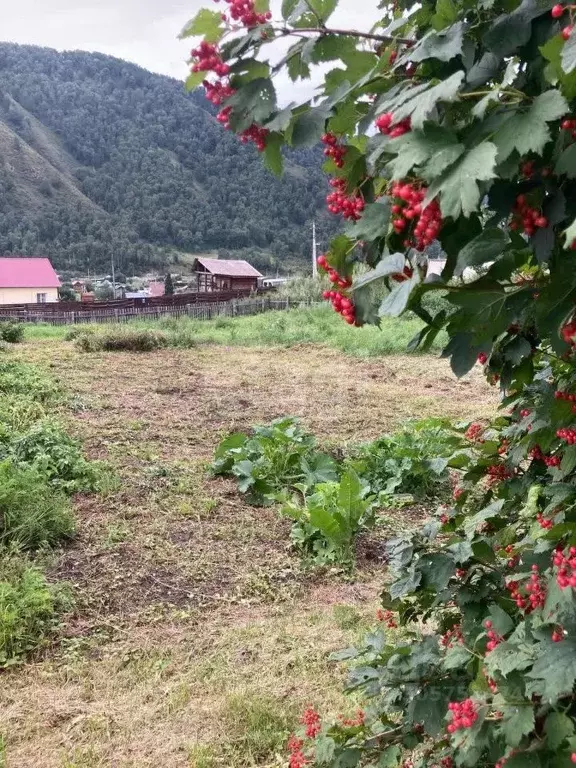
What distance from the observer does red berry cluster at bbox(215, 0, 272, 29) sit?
103 centimetres

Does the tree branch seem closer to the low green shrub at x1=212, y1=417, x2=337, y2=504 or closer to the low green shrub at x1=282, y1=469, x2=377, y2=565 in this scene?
the low green shrub at x1=282, y1=469, x2=377, y2=565

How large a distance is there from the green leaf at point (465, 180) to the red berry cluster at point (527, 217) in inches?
5.7

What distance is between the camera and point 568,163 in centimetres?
82

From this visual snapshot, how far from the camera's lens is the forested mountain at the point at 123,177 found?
2766 inches

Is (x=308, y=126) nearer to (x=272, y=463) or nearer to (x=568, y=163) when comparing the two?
(x=568, y=163)

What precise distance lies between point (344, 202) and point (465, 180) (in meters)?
0.37

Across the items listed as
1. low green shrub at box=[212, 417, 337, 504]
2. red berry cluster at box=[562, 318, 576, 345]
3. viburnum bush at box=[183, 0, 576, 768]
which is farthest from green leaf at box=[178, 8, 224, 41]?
low green shrub at box=[212, 417, 337, 504]

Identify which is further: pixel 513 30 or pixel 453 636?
Answer: pixel 453 636

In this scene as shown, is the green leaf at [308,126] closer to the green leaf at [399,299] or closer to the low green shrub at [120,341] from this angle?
the green leaf at [399,299]

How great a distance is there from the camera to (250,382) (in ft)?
34.8

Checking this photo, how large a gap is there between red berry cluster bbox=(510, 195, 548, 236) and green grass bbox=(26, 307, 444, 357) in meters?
12.0

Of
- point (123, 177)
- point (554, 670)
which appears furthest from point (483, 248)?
point (123, 177)

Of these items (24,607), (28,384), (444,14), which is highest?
(444,14)

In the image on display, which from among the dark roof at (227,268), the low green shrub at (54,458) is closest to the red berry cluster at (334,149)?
the low green shrub at (54,458)
